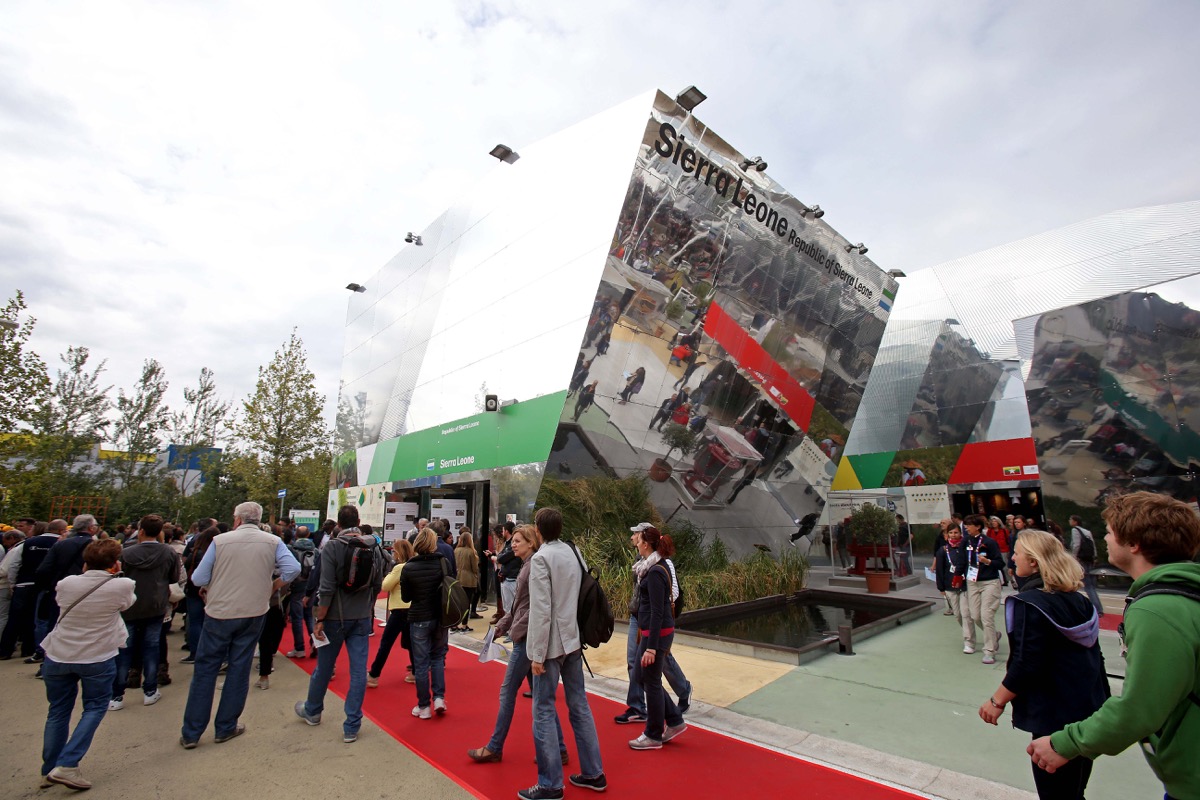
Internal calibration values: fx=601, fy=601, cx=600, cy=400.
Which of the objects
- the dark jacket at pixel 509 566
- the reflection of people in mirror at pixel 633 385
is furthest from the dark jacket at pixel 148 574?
the reflection of people in mirror at pixel 633 385

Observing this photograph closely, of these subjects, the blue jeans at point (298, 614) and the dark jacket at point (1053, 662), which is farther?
the blue jeans at point (298, 614)

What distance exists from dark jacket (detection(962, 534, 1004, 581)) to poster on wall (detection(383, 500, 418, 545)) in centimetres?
1260

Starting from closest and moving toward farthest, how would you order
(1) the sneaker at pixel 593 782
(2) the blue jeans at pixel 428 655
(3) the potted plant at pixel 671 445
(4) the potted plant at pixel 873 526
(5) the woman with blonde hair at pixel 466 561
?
(1) the sneaker at pixel 593 782 < (2) the blue jeans at pixel 428 655 < (5) the woman with blonde hair at pixel 466 561 < (3) the potted plant at pixel 671 445 < (4) the potted plant at pixel 873 526

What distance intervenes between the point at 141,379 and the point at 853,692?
33659 millimetres

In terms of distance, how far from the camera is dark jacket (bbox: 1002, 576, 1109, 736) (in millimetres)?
2613

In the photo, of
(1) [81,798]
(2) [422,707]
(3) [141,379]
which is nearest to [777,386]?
(2) [422,707]

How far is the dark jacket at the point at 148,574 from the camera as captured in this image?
5.70 metres

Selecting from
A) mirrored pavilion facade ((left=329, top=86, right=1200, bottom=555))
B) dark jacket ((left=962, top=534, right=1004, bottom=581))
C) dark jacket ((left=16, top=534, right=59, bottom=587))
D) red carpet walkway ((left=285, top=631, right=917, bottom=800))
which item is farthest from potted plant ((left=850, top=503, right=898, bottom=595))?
dark jacket ((left=16, top=534, right=59, bottom=587))

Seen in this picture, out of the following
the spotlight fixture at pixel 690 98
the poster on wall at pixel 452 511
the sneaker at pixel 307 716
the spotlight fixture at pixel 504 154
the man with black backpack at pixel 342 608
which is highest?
the spotlight fixture at pixel 504 154

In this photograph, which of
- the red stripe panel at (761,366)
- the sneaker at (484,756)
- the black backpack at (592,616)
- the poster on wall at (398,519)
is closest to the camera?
the black backpack at (592,616)

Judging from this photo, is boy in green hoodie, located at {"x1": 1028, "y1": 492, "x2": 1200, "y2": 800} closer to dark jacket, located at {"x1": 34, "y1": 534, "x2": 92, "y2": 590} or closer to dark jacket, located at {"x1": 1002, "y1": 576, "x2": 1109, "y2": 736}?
dark jacket, located at {"x1": 1002, "y1": 576, "x2": 1109, "y2": 736}

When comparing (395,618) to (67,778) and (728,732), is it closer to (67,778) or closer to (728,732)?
(67,778)

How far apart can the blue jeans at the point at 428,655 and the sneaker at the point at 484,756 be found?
1.13m

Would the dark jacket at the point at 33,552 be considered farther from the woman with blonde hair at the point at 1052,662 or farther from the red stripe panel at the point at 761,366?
the red stripe panel at the point at 761,366
